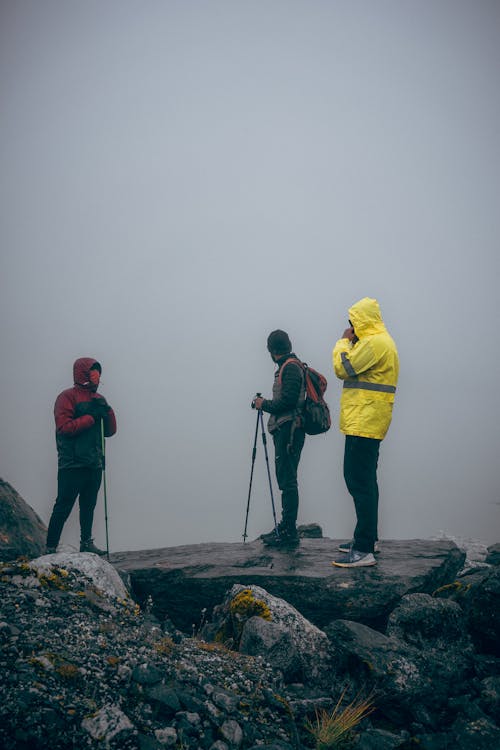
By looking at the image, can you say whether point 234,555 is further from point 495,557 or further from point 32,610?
point 495,557

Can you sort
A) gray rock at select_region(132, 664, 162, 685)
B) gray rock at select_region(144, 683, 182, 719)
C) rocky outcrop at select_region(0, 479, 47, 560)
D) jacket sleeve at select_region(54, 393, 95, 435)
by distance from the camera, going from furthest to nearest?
1. rocky outcrop at select_region(0, 479, 47, 560)
2. jacket sleeve at select_region(54, 393, 95, 435)
3. gray rock at select_region(132, 664, 162, 685)
4. gray rock at select_region(144, 683, 182, 719)

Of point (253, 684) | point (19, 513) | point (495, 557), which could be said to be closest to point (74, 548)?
point (19, 513)

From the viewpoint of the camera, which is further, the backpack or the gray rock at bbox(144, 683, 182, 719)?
the backpack

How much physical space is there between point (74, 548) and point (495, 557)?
878 centimetres

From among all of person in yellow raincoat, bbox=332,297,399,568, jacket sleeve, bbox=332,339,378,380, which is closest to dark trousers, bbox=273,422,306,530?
person in yellow raincoat, bbox=332,297,399,568

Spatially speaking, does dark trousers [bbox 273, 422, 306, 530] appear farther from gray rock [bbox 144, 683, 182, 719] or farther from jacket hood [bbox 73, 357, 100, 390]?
gray rock [bbox 144, 683, 182, 719]

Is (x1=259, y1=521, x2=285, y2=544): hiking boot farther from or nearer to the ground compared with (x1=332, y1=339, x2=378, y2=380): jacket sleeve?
nearer to the ground

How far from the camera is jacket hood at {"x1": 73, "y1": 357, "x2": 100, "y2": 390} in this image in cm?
945

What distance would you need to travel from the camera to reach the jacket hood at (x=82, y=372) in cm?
945

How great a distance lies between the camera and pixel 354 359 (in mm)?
7188

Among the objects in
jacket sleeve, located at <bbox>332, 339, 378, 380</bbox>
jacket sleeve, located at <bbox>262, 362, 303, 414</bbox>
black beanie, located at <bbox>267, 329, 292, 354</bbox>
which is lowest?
jacket sleeve, located at <bbox>262, 362, 303, 414</bbox>

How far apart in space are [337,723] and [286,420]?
4.77 metres

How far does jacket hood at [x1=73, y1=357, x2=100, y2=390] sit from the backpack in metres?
3.72

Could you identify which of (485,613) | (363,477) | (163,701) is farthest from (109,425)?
(485,613)
